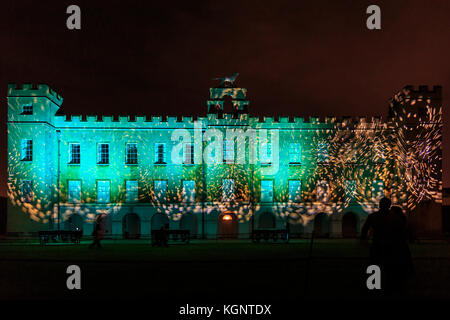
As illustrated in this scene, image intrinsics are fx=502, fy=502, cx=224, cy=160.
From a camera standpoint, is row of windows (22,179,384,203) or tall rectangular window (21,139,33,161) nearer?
tall rectangular window (21,139,33,161)

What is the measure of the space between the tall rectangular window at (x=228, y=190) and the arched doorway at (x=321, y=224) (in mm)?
7135

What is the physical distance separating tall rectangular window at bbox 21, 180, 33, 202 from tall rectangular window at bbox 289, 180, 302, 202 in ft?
64.5

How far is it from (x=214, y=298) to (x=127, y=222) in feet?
104

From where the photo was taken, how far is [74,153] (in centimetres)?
3925

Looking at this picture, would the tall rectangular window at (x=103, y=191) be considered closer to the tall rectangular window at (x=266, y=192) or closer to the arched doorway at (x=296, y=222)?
the tall rectangular window at (x=266, y=192)

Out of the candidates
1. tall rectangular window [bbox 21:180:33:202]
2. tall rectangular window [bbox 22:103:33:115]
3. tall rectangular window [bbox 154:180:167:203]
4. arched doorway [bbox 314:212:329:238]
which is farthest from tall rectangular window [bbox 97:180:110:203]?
arched doorway [bbox 314:212:329:238]

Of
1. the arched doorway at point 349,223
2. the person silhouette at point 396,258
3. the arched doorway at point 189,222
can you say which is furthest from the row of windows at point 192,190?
the person silhouette at point 396,258

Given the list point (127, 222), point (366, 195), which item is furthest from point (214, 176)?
point (366, 195)

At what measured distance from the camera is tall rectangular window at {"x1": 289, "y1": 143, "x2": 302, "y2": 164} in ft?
130

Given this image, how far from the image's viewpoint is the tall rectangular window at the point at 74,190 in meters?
39.1

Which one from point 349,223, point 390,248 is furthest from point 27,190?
point 390,248

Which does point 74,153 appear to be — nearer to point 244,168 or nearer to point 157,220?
point 157,220

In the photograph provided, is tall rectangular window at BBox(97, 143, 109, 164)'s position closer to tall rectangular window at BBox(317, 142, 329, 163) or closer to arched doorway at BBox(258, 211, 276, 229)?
arched doorway at BBox(258, 211, 276, 229)

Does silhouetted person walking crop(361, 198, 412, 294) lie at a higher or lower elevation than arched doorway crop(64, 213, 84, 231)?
higher
